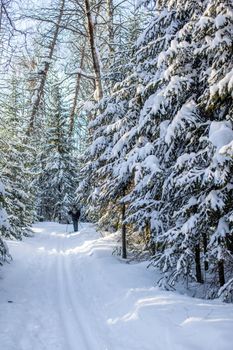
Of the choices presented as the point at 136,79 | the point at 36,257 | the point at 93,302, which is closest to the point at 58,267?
the point at 36,257

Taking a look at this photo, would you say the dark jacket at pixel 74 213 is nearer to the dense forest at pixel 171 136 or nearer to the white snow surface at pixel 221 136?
the dense forest at pixel 171 136

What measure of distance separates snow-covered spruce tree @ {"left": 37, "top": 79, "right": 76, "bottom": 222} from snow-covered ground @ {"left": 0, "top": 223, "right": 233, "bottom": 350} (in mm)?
19300

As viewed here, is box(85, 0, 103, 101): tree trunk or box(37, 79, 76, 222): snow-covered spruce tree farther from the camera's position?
box(37, 79, 76, 222): snow-covered spruce tree

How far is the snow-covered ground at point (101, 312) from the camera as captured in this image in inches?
223

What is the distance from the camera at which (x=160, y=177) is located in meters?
8.80

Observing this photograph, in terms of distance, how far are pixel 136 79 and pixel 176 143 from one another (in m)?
3.09

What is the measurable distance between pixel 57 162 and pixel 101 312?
2434 cm

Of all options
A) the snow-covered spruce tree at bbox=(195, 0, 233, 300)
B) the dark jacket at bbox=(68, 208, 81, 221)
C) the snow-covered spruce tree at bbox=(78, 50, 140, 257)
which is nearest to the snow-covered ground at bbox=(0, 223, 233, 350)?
the snow-covered spruce tree at bbox=(195, 0, 233, 300)

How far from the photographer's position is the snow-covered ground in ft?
18.6

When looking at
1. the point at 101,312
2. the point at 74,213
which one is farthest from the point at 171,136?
the point at 74,213

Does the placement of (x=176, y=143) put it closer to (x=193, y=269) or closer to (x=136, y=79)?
(x=136, y=79)

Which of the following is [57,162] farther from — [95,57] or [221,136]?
[221,136]

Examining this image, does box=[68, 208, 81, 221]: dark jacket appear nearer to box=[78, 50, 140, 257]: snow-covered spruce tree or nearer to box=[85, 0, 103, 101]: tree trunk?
box=[78, 50, 140, 257]: snow-covered spruce tree

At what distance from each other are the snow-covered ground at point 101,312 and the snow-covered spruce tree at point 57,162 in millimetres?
19300
